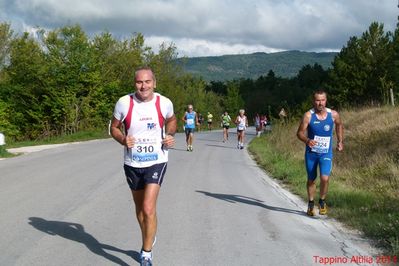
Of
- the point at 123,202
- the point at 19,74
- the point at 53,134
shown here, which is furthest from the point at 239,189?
the point at 19,74

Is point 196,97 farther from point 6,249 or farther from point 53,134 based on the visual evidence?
point 6,249

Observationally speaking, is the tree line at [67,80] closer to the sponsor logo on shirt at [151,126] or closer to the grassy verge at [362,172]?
the grassy verge at [362,172]

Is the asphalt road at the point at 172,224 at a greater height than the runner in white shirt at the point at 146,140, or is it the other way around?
the runner in white shirt at the point at 146,140

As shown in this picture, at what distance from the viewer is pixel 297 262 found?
17.6ft

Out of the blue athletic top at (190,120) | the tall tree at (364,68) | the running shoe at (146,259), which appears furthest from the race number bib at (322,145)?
the tall tree at (364,68)

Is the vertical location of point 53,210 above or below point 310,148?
below

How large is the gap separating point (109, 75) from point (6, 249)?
3530 centimetres

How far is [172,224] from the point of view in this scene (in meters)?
7.06

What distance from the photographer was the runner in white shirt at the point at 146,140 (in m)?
5.13

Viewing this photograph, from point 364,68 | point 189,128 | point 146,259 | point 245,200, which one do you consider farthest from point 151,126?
point 364,68

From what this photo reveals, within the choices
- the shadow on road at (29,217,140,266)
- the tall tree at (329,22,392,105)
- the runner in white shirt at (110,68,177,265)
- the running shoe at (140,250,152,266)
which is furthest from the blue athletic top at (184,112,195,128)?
the tall tree at (329,22,392,105)

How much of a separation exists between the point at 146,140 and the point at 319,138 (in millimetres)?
3569

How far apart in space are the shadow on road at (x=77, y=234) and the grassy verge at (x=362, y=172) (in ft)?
9.99

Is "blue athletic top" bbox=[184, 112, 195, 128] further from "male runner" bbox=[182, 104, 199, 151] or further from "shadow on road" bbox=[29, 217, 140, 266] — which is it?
"shadow on road" bbox=[29, 217, 140, 266]
